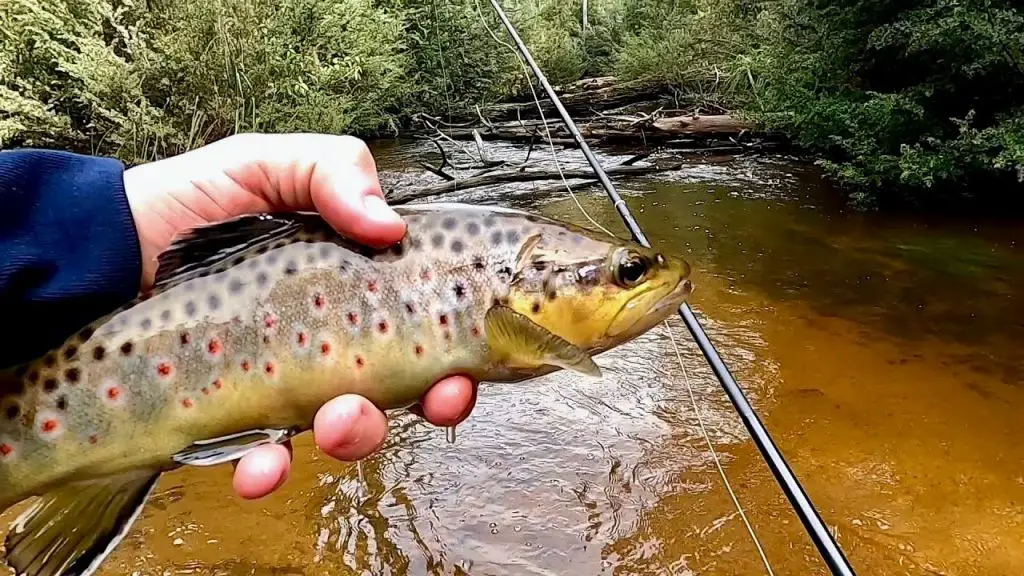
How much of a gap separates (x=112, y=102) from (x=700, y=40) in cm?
1478

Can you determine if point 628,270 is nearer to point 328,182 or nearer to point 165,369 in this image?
point 328,182

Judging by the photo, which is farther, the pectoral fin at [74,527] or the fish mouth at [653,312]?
the fish mouth at [653,312]

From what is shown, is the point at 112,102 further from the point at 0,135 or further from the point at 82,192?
the point at 82,192

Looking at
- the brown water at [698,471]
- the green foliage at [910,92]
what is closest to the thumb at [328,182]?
the brown water at [698,471]

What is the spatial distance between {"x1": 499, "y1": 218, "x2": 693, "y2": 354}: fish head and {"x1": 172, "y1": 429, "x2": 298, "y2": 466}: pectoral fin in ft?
2.48

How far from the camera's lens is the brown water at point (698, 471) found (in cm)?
445

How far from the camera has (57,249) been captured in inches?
89.4

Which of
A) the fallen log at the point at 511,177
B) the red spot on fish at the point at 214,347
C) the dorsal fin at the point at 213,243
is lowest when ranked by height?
the fallen log at the point at 511,177

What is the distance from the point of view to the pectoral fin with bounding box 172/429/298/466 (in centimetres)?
210

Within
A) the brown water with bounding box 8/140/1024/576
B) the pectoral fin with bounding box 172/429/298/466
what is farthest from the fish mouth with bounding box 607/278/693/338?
the brown water with bounding box 8/140/1024/576

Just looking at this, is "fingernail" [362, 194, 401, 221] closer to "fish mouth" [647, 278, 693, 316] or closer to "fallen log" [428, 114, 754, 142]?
"fish mouth" [647, 278, 693, 316]

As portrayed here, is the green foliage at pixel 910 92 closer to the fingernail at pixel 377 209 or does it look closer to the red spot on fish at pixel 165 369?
the fingernail at pixel 377 209

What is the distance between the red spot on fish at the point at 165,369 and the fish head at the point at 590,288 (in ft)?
3.02

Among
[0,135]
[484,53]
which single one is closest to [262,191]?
[0,135]
